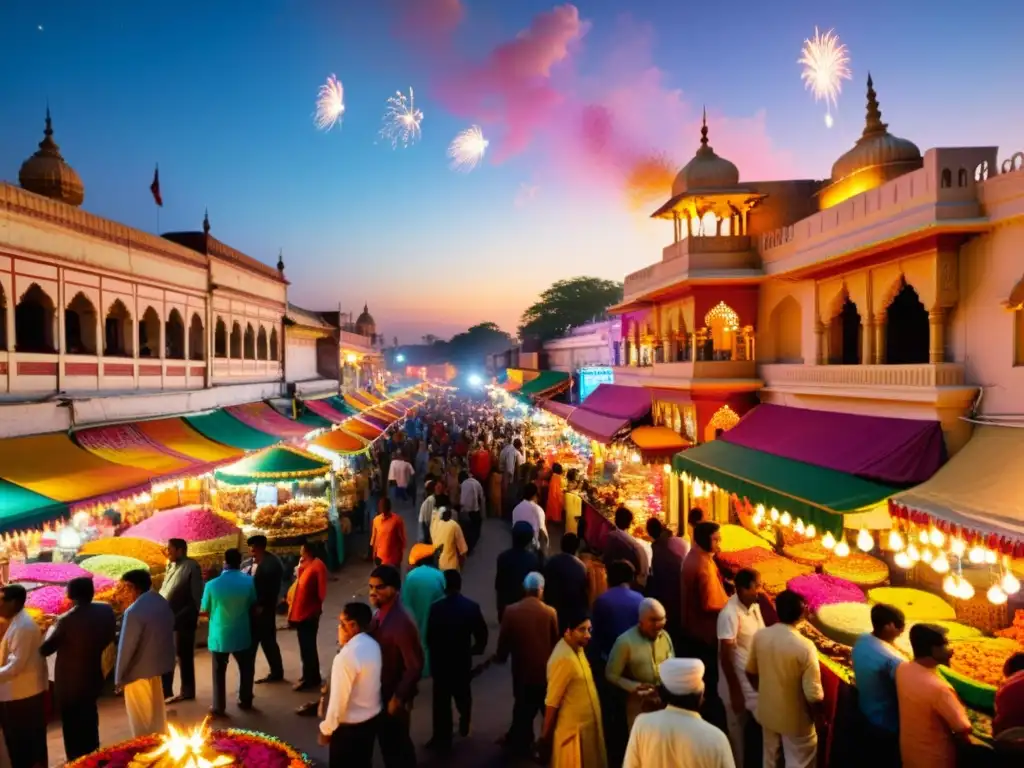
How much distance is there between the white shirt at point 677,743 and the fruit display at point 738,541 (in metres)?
7.25

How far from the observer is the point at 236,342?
63.3 feet

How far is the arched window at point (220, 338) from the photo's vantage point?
1796 cm

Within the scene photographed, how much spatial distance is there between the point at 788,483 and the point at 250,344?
16786 millimetres

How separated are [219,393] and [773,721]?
51.5 feet

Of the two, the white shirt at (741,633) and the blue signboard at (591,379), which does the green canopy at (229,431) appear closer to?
the white shirt at (741,633)

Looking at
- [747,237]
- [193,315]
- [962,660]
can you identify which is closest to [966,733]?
[962,660]

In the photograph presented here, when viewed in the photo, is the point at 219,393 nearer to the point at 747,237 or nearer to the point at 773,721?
the point at 747,237

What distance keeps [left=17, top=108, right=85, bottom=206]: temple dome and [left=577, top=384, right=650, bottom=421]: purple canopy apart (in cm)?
A: 1298

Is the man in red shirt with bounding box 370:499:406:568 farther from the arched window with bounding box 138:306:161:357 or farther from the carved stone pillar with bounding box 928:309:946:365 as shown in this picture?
the arched window with bounding box 138:306:161:357

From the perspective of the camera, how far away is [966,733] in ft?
15.0

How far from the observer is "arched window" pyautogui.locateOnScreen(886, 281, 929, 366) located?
10.0 m

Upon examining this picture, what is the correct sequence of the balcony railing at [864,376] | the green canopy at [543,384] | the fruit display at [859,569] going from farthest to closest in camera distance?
1. the green canopy at [543,384]
2. the fruit display at [859,569]
3. the balcony railing at [864,376]

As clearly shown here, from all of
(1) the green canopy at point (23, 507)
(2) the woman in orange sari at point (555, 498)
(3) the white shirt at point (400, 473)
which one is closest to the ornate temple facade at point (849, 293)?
(2) the woman in orange sari at point (555, 498)

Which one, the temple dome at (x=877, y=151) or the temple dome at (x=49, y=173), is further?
the temple dome at (x=49, y=173)
